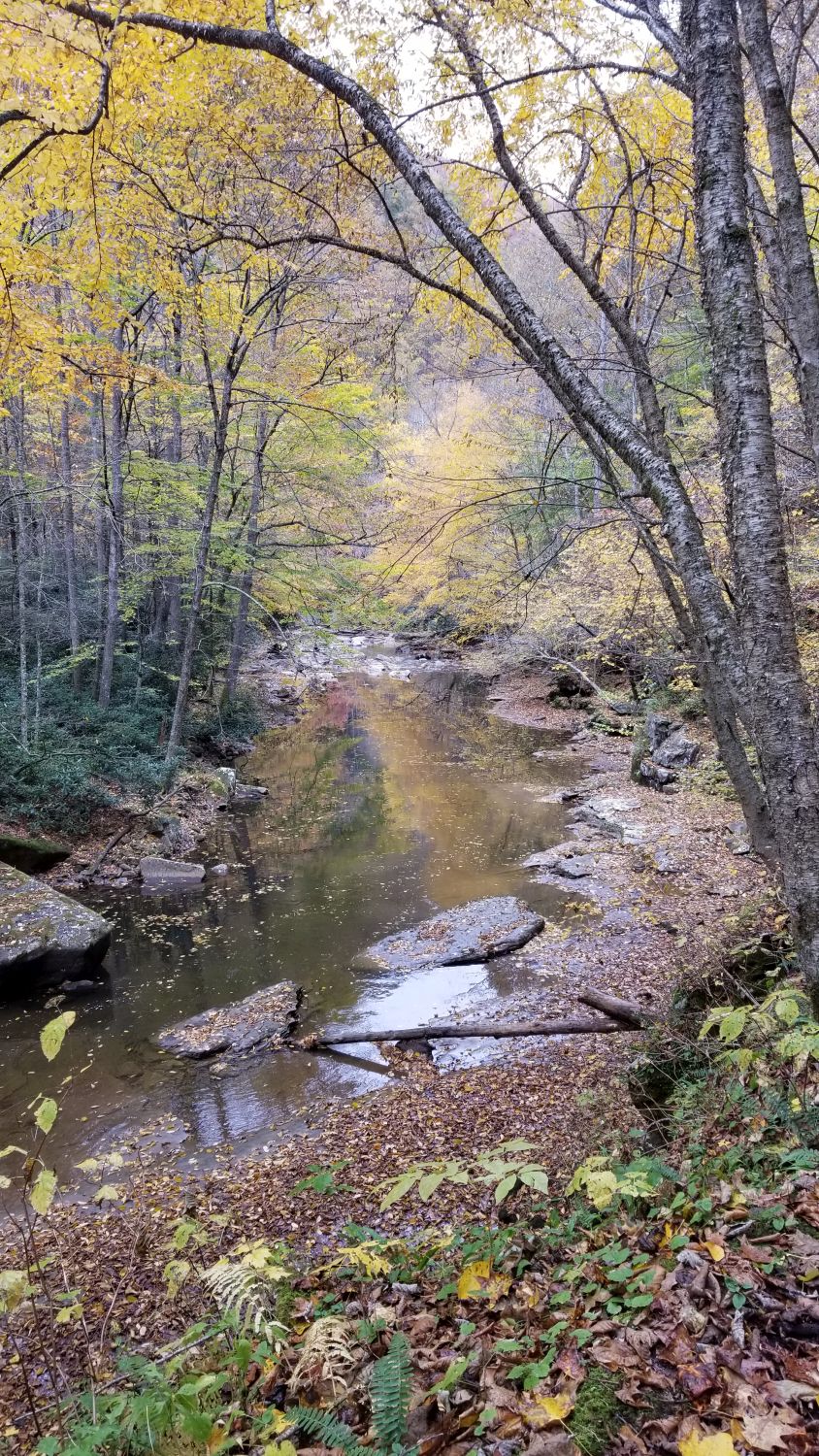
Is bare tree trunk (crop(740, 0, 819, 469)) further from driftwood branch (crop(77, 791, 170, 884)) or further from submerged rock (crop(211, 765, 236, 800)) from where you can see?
submerged rock (crop(211, 765, 236, 800))

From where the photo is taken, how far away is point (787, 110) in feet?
15.2

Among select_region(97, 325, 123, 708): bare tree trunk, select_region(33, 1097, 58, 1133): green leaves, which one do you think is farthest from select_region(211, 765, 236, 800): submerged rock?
select_region(33, 1097, 58, 1133): green leaves

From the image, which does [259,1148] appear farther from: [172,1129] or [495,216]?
[495,216]

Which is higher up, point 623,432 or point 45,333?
point 45,333

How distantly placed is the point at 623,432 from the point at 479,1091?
198 inches

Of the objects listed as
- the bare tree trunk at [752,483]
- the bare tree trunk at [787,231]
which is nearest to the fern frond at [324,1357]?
the bare tree trunk at [752,483]

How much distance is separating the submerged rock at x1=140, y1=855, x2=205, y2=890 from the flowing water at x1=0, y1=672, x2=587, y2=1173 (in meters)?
0.31

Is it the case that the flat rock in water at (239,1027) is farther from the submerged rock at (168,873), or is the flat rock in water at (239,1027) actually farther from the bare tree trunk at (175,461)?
the bare tree trunk at (175,461)

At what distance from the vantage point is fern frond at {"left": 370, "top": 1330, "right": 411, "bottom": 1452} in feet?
6.29

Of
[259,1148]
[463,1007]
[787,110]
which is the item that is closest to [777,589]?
[787,110]

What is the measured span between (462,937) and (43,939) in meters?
4.97

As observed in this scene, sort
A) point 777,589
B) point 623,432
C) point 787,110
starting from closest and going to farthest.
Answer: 1. point 777,589
2. point 623,432
3. point 787,110

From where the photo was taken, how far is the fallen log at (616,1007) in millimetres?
5867

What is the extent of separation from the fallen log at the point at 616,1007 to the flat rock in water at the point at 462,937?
2175 mm
